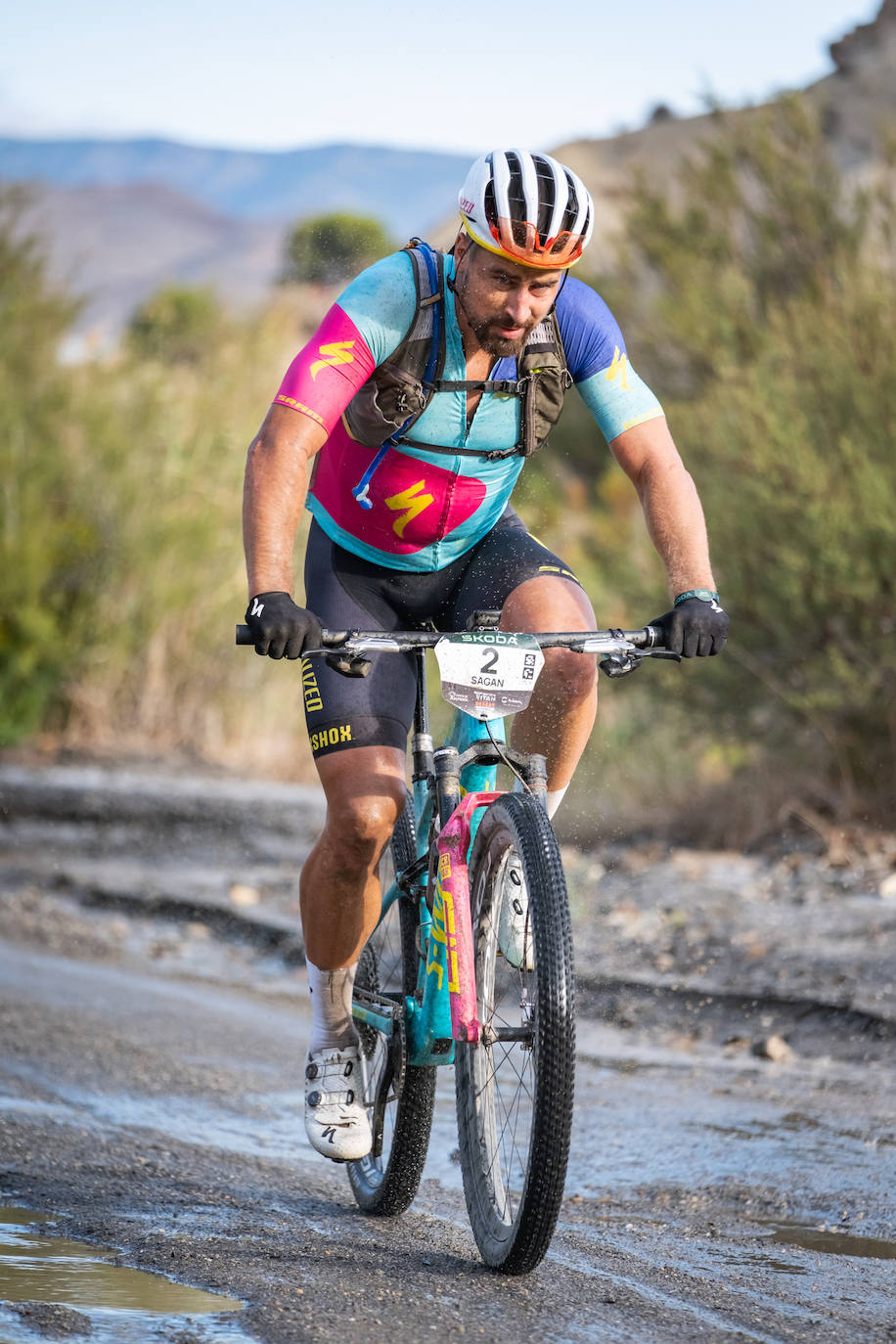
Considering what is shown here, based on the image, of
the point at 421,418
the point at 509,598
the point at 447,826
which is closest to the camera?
the point at 447,826

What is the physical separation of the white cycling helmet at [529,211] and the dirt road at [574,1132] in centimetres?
228

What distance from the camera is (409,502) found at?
13.5 feet

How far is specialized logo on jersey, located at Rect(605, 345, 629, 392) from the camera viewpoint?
4020 mm

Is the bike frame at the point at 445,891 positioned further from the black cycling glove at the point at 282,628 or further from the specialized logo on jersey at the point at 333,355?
the specialized logo on jersey at the point at 333,355

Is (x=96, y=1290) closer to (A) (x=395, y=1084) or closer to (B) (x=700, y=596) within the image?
(A) (x=395, y=1084)

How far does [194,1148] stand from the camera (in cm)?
454

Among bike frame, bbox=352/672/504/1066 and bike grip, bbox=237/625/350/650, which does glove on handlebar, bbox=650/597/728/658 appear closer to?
bike frame, bbox=352/672/504/1066

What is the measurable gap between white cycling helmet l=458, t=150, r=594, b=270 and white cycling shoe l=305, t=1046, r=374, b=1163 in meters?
2.05

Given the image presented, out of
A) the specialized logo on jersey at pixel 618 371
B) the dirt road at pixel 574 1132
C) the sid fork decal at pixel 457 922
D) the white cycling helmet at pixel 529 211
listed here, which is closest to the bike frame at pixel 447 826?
the sid fork decal at pixel 457 922

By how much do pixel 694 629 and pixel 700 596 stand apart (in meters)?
0.15

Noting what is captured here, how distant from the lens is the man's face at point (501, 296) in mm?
3775

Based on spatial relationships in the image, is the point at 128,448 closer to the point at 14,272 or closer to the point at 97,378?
the point at 97,378

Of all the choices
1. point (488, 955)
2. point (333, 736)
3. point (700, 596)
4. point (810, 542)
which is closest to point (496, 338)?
point (700, 596)

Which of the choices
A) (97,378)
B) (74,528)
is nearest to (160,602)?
(74,528)
